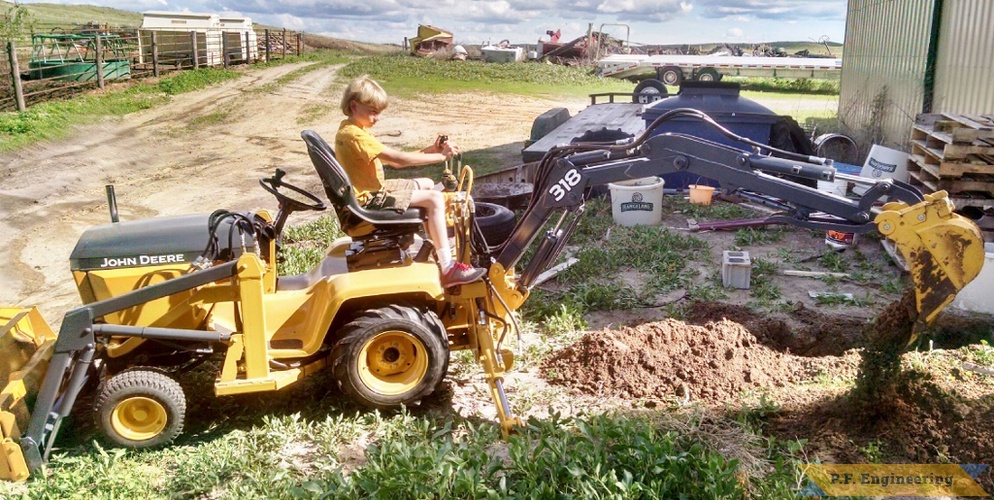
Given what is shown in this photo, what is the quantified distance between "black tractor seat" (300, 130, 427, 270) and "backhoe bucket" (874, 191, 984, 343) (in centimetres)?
272

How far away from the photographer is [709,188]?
33.6 ft

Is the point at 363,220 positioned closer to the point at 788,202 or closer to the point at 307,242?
the point at 788,202

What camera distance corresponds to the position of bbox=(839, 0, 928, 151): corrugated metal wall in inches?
432

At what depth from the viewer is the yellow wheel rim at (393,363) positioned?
486 cm

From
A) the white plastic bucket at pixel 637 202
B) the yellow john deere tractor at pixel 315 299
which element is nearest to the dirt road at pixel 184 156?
the yellow john deere tractor at pixel 315 299

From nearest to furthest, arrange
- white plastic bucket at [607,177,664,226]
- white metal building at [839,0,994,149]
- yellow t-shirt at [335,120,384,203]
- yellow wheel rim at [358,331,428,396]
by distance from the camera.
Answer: yellow wheel rim at [358,331,428,396]
yellow t-shirt at [335,120,384,203]
white metal building at [839,0,994,149]
white plastic bucket at [607,177,664,226]

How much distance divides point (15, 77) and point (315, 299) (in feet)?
48.8

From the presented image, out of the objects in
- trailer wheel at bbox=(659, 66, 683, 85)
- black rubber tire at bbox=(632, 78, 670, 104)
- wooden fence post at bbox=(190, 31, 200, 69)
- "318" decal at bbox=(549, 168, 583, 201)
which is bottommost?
"318" decal at bbox=(549, 168, 583, 201)

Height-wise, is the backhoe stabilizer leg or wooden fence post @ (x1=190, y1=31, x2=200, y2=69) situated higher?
wooden fence post @ (x1=190, y1=31, x2=200, y2=69)

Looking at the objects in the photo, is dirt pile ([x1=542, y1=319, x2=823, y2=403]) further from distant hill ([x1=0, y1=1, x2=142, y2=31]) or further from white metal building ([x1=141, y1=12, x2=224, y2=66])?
distant hill ([x1=0, y1=1, x2=142, y2=31])

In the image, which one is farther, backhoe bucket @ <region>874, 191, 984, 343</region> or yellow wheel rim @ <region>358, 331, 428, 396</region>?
yellow wheel rim @ <region>358, 331, 428, 396</region>

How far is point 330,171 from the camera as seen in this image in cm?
466

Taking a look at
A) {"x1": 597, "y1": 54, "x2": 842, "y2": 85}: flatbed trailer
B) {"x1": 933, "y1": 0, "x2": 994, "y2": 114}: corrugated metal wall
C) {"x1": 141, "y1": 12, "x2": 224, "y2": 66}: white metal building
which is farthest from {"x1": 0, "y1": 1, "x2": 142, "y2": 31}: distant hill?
{"x1": 933, "y1": 0, "x2": 994, "y2": 114}: corrugated metal wall

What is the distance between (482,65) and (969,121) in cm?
2693
